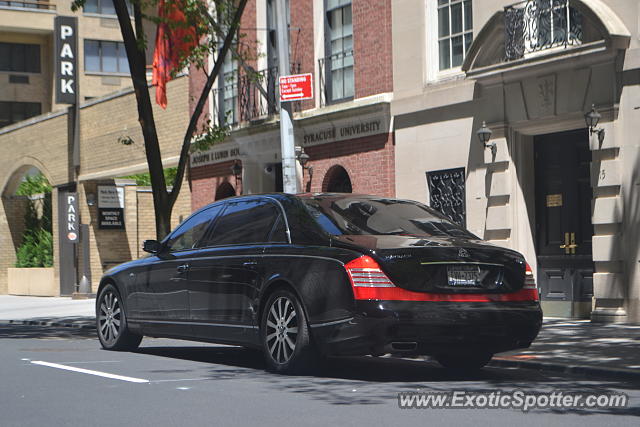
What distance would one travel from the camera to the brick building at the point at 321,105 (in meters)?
21.3

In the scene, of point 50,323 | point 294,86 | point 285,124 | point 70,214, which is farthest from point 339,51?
point 70,214

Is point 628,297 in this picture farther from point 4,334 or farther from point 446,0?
point 4,334

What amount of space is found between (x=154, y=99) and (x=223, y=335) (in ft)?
64.4

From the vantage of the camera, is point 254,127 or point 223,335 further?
point 254,127

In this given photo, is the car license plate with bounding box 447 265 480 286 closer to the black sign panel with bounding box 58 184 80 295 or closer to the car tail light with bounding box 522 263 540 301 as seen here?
the car tail light with bounding box 522 263 540 301

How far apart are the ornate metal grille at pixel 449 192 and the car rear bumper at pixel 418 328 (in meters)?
10.0

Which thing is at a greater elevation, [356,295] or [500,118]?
[500,118]

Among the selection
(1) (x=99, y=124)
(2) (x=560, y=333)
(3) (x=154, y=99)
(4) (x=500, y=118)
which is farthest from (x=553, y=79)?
(1) (x=99, y=124)

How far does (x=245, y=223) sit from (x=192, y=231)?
3.24ft

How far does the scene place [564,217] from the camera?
17.8m

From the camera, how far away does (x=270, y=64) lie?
24.9 meters

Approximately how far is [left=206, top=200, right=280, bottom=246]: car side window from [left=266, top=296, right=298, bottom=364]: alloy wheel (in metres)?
0.85

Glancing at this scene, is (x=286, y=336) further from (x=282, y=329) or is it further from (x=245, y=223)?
(x=245, y=223)

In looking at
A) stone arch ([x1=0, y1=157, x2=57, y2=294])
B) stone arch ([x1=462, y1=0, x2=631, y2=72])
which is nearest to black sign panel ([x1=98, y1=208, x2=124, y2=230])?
stone arch ([x1=0, y1=157, x2=57, y2=294])
